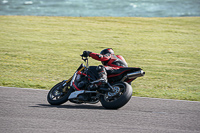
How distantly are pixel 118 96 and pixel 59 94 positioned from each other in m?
1.70

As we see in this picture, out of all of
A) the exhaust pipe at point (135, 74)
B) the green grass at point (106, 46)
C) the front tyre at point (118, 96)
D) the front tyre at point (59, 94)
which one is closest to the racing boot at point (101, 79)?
the front tyre at point (118, 96)

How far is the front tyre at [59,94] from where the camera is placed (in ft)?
24.9

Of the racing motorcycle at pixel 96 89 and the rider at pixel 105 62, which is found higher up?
the rider at pixel 105 62

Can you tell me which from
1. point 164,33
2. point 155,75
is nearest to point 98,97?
point 155,75

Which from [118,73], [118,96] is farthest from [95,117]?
[118,73]

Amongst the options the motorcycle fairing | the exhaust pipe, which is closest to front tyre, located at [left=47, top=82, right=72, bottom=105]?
the motorcycle fairing

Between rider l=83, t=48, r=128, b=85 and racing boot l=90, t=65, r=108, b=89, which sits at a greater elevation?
rider l=83, t=48, r=128, b=85

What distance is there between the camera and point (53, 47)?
2036cm

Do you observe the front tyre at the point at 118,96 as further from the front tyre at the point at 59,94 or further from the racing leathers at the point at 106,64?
the front tyre at the point at 59,94

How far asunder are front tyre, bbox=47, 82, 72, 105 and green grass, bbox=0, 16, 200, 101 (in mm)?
2961

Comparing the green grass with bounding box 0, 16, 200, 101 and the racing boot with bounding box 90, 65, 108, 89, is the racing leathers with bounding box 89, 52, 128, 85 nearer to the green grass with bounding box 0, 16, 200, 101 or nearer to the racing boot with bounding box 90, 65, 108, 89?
the racing boot with bounding box 90, 65, 108, 89

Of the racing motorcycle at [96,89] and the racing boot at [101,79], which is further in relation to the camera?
the racing boot at [101,79]

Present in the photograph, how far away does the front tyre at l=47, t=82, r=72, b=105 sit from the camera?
7.58m

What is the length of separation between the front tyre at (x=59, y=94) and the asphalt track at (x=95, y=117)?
6.8 inches
